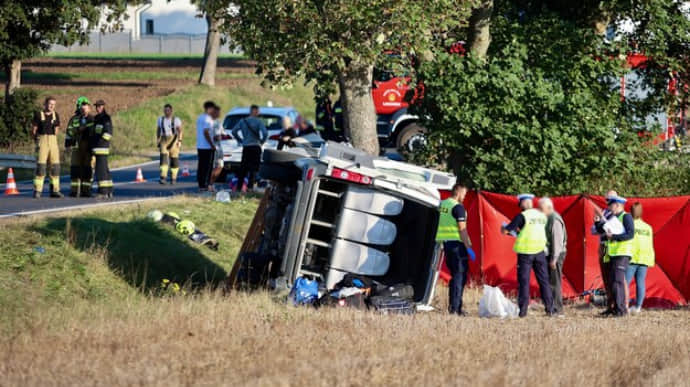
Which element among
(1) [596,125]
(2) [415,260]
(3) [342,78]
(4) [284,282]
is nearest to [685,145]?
(1) [596,125]

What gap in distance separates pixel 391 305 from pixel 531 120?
650 centimetres

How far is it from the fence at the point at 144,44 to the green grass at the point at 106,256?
7830cm

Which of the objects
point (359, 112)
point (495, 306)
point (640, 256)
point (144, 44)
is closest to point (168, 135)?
point (359, 112)

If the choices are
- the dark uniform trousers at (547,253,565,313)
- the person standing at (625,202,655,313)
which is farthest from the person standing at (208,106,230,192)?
the person standing at (625,202,655,313)

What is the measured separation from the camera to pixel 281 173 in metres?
14.4

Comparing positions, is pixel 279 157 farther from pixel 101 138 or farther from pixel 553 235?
pixel 101 138

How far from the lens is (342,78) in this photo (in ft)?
64.8

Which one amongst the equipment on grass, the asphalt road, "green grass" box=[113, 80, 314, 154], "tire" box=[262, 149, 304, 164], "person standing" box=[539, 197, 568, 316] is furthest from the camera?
"green grass" box=[113, 80, 314, 154]

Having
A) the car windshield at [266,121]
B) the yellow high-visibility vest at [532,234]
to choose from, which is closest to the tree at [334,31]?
the yellow high-visibility vest at [532,234]

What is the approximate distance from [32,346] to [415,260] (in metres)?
5.87

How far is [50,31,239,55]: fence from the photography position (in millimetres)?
95875

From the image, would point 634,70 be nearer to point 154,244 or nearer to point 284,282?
point 154,244

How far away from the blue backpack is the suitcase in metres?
0.65

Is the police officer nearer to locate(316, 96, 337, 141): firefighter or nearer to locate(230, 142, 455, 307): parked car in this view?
locate(230, 142, 455, 307): parked car
